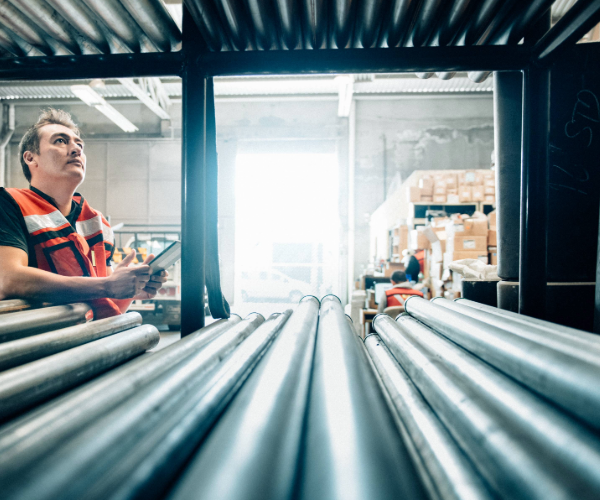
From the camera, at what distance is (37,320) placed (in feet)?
3.06

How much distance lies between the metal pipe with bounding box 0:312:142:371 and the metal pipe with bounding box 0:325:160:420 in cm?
8

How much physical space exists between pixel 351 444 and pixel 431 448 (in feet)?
0.46

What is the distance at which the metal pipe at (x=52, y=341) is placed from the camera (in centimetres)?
75

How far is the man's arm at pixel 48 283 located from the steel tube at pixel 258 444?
0.77 meters

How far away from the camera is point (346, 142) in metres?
9.07

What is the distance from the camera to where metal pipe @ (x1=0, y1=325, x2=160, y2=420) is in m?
0.59

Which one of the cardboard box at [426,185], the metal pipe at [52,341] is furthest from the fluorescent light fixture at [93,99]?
the metal pipe at [52,341]

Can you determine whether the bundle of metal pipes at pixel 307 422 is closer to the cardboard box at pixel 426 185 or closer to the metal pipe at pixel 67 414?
the metal pipe at pixel 67 414

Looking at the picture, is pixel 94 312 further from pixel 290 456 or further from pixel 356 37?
pixel 356 37

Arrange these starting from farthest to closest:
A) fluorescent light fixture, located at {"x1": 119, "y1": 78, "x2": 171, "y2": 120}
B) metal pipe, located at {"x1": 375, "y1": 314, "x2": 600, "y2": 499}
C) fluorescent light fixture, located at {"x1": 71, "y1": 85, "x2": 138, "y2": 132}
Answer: fluorescent light fixture, located at {"x1": 119, "y1": 78, "x2": 171, "y2": 120} < fluorescent light fixture, located at {"x1": 71, "y1": 85, "x2": 138, "y2": 132} < metal pipe, located at {"x1": 375, "y1": 314, "x2": 600, "y2": 499}

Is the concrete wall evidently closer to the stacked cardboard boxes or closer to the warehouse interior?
the stacked cardboard boxes

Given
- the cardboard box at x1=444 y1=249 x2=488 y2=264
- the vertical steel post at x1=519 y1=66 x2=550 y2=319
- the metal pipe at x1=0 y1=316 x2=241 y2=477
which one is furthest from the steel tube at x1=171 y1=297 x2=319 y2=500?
the cardboard box at x1=444 y1=249 x2=488 y2=264

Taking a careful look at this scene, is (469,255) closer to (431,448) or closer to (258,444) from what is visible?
(431,448)

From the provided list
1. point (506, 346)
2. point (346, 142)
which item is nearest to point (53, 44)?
point (506, 346)
